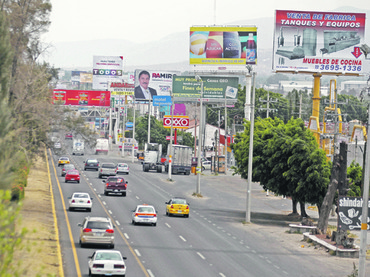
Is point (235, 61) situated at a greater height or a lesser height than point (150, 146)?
greater

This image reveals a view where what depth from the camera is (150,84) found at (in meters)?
132

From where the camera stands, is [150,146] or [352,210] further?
[150,146]

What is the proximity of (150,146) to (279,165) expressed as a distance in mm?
41931

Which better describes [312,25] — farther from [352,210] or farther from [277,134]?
[352,210]

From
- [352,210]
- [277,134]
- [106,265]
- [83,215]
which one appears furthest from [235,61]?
[106,265]

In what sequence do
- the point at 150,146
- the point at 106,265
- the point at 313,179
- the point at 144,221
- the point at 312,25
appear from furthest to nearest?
the point at 150,146, the point at 312,25, the point at 313,179, the point at 144,221, the point at 106,265

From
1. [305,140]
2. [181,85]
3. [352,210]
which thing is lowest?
[352,210]

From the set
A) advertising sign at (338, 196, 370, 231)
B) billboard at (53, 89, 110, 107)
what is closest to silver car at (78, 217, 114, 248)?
advertising sign at (338, 196, 370, 231)

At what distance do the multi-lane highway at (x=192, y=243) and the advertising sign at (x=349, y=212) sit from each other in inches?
72.1

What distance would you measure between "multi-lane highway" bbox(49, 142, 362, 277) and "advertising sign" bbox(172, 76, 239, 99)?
111 feet

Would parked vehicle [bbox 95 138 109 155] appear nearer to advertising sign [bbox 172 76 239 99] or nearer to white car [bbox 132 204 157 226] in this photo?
advertising sign [bbox 172 76 239 99]

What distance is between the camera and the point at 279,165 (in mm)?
51625

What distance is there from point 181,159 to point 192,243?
5072cm

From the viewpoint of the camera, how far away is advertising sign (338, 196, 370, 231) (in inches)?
1400
